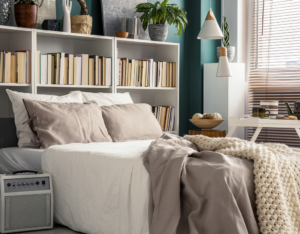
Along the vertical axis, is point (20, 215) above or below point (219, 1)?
below

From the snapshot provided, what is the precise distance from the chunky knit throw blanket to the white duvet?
0.52 meters

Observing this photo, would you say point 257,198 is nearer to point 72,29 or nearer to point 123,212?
point 123,212

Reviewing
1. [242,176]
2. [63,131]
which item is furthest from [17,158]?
[242,176]

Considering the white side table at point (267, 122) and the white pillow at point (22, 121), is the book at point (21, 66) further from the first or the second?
the white side table at point (267, 122)

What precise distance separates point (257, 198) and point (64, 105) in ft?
5.88

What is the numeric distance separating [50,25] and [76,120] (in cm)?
105

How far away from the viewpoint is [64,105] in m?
3.25

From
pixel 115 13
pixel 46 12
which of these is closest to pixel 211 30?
pixel 115 13

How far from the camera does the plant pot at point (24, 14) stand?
3467 millimetres

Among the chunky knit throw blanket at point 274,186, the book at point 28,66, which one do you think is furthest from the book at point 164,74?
the chunky knit throw blanket at point 274,186

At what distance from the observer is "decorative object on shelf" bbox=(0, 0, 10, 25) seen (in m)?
3.46

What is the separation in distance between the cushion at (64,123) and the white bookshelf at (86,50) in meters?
0.43

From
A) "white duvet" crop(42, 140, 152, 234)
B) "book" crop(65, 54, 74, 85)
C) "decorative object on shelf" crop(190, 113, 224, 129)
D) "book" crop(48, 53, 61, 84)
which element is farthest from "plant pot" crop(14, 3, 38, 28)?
"decorative object on shelf" crop(190, 113, 224, 129)

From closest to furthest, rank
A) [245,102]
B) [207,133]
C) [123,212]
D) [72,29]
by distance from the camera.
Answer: [123,212], [72,29], [207,133], [245,102]
